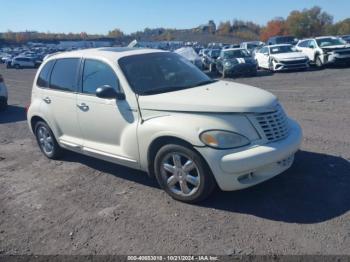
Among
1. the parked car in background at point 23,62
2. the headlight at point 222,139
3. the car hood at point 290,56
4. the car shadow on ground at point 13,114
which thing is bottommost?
the parked car in background at point 23,62

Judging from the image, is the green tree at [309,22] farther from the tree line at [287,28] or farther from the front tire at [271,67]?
the front tire at [271,67]

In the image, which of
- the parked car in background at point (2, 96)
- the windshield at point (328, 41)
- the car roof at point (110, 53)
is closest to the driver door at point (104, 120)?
the car roof at point (110, 53)

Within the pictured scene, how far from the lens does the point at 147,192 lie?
16.4ft

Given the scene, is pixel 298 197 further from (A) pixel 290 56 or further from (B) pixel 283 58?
(A) pixel 290 56

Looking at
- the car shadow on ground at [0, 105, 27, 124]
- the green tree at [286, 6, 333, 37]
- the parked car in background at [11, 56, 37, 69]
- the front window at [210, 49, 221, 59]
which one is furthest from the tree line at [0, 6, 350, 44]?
the car shadow on ground at [0, 105, 27, 124]

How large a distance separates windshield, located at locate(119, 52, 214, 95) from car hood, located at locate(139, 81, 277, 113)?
224 millimetres

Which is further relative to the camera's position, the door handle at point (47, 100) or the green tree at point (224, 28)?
the green tree at point (224, 28)

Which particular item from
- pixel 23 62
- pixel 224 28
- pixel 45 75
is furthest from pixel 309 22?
pixel 45 75

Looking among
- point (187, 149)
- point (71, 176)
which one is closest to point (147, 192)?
point (187, 149)

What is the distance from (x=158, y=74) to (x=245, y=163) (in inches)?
75.3

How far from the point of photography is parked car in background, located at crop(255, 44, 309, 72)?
21234 mm

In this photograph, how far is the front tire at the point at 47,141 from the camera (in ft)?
21.1

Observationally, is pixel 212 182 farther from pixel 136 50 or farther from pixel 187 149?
pixel 136 50

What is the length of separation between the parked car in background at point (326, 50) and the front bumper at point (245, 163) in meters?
18.8
